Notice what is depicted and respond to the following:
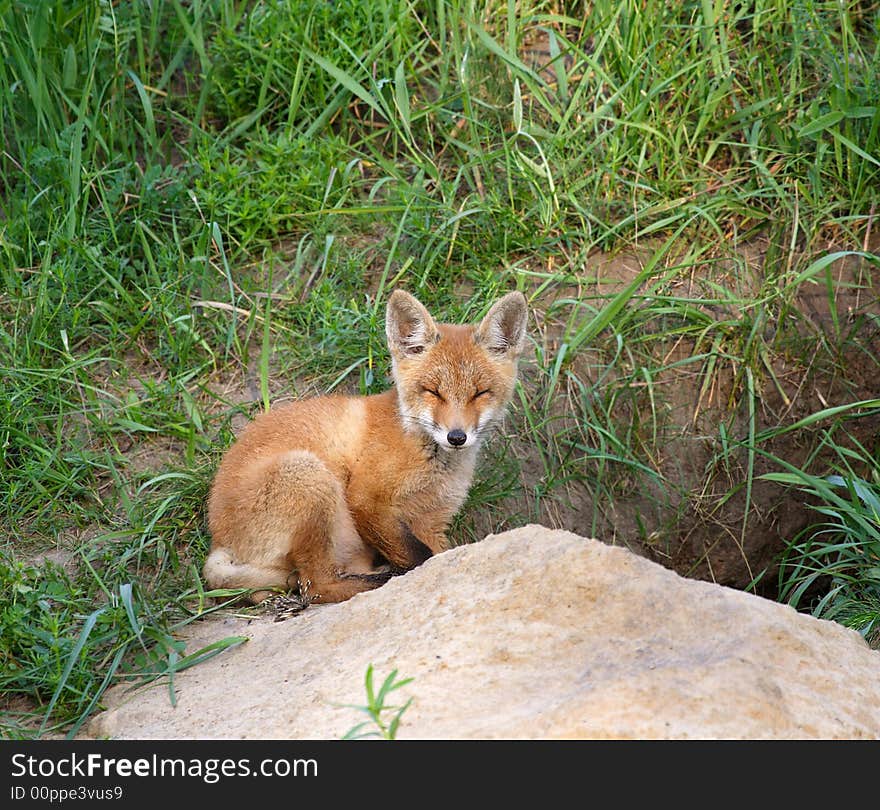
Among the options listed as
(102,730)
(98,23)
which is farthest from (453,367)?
(98,23)

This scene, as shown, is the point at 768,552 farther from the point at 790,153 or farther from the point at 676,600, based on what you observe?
the point at 676,600

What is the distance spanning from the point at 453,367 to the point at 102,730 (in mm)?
2117

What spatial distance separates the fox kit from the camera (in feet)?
14.7

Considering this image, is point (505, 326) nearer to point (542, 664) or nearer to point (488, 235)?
point (488, 235)

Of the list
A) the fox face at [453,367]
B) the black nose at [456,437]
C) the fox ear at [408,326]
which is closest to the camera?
the black nose at [456,437]

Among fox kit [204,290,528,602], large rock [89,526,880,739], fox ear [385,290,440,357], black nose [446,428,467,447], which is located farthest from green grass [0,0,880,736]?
large rock [89,526,880,739]

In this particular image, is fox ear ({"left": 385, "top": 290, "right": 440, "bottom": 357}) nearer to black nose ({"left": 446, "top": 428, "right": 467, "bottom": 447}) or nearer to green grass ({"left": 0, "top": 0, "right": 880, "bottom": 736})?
black nose ({"left": 446, "top": 428, "right": 467, "bottom": 447})

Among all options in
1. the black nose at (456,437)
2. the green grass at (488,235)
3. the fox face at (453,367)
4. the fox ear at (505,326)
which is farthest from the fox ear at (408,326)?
the green grass at (488,235)

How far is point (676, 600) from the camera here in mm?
3393

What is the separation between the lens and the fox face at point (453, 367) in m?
4.73

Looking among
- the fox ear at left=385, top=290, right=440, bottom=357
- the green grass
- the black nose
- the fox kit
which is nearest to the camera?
the fox kit

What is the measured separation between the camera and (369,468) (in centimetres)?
476

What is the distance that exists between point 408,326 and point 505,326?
46 cm

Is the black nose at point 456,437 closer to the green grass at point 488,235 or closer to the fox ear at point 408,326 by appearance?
the fox ear at point 408,326
